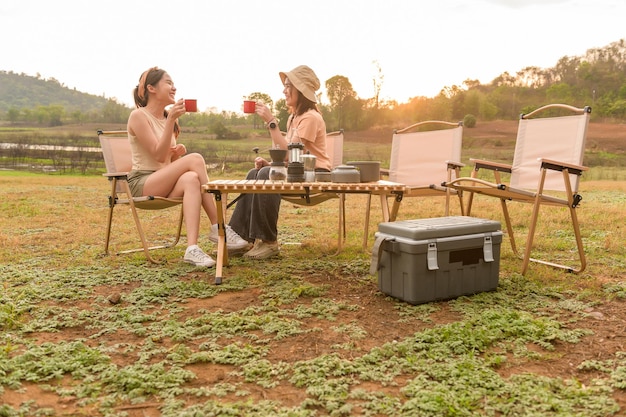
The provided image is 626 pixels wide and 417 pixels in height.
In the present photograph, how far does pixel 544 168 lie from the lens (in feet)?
9.83

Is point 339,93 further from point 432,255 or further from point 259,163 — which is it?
point 432,255

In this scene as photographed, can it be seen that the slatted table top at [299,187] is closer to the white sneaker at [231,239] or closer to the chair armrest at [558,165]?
the white sneaker at [231,239]

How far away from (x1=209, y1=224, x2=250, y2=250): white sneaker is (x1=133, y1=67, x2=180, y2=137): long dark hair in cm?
106

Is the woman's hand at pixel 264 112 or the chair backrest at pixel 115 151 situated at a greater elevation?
the woman's hand at pixel 264 112

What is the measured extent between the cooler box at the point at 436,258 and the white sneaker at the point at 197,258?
120 cm

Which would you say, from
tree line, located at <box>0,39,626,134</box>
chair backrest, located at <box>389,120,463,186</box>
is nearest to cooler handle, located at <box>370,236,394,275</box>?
chair backrest, located at <box>389,120,463,186</box>

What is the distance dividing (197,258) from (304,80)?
57.2 inches

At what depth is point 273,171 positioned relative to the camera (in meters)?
3.03

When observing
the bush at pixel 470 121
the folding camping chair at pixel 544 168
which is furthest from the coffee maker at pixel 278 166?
the bush at pixel 470 121

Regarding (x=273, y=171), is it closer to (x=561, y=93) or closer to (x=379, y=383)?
(x=379, y=383)

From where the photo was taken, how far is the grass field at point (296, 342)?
1.59m

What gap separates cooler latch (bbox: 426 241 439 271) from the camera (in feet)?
8.33

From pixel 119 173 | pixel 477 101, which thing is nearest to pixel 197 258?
pixel 119 173

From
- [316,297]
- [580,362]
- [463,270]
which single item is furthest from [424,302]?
[580,362]
